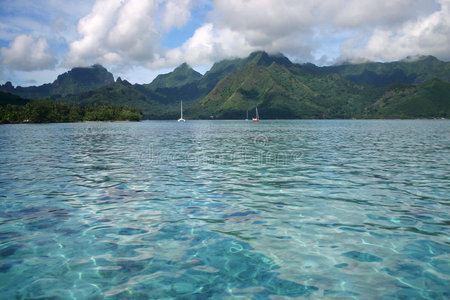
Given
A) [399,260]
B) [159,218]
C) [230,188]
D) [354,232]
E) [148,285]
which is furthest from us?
[230,188]

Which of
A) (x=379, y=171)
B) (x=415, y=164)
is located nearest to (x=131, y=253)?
(x=379, y=171)

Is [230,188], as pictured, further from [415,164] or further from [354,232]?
[415,164]

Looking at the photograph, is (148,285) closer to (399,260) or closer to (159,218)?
(159,218)

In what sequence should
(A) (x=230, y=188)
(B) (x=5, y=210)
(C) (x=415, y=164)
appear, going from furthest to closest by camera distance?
1. (C) (x=415, y=164)
2. (A) (x=230, y=188)
3. (B) (x=5, y=210)

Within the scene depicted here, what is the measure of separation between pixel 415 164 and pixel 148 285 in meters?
32.7

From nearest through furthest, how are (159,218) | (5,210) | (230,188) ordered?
(159,218) → (5,210) → (230,188)

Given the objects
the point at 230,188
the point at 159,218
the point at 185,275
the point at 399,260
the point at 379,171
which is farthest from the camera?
the point at 379,171

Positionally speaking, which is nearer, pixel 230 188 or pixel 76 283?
pixel 76 283

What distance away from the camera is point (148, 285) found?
923 centimetres

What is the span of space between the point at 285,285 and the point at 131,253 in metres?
5.73

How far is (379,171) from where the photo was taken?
28.8 metres

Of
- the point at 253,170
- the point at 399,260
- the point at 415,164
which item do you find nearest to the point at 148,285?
the point at 399,260

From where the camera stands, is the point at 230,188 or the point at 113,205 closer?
the point at 113,205

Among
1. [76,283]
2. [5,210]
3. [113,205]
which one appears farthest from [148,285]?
[5,210]
